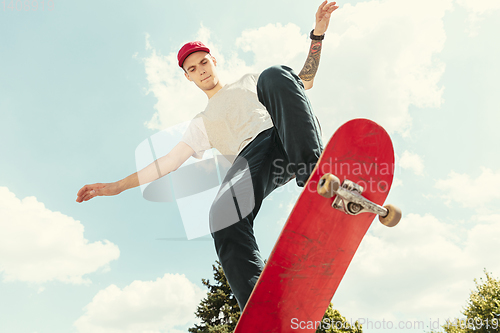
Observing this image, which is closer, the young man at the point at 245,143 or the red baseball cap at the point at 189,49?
the young man at the point at 245,143

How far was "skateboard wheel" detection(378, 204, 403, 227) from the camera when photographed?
1.81 meters

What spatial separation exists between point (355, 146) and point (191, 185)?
2.78 metres

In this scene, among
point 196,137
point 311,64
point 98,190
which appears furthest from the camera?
point 311,64

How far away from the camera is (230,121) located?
3.17m

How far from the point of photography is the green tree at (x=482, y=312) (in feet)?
65.2

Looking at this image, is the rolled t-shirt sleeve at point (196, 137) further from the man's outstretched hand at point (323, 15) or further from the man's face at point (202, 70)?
the man's outstretched hand at point (323, 15)

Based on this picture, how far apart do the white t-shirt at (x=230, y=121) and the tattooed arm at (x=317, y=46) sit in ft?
2.93

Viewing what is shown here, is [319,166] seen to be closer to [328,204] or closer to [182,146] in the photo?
[328,204]

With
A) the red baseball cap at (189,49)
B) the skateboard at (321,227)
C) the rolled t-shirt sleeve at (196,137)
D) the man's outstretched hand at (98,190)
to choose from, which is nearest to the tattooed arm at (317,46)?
the red baseball cap at (189,49)

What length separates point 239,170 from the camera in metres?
2.71

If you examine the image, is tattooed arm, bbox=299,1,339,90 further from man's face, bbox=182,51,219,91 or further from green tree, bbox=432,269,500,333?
green tree, bbox=432,269,500,333

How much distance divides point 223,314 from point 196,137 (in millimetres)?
20951

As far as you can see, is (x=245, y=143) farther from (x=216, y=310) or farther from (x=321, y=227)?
(x=216, y=310)

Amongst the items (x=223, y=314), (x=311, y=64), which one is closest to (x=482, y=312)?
(x=223, y=314)
